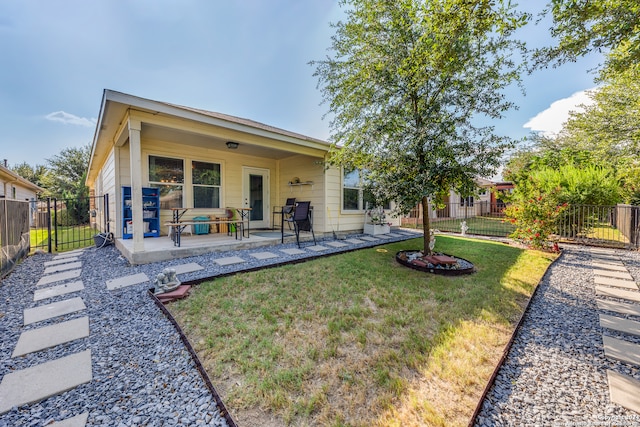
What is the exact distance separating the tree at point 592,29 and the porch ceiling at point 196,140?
16.5 ft

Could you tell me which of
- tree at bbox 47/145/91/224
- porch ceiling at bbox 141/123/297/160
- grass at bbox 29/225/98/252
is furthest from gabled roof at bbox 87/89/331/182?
tree at bbox 47/145/91/224

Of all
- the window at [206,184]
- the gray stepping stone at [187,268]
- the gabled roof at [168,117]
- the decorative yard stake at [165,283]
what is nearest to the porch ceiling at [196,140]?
the gabled roof at [168,117]

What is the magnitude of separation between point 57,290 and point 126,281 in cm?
74

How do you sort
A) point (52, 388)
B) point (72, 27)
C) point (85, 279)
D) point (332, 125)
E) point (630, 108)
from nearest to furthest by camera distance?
1. point (52, 388)
2. point (85, 279)
3. point (332, 125)
4. point (72, 27)
5. point (630, 108)

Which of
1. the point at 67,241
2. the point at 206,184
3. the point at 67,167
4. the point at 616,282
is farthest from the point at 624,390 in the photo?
the point at 67,167

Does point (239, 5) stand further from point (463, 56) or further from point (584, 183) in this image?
point (584, 183)

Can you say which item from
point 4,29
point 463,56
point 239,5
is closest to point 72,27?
point 4,29

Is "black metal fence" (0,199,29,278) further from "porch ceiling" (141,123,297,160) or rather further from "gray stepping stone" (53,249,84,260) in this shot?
"porch ceiling" (141,123,297,160)

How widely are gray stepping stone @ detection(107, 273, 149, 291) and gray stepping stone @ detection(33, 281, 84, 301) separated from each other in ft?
1.11

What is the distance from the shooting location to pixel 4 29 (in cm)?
683

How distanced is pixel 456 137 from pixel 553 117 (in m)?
19.9

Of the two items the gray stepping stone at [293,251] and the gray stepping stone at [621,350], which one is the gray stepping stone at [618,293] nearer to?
the gray stepping stone at [621,350]

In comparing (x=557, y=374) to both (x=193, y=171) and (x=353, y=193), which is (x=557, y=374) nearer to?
(x=353, y=193)

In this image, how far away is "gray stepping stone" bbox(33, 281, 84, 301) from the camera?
3053 mm
